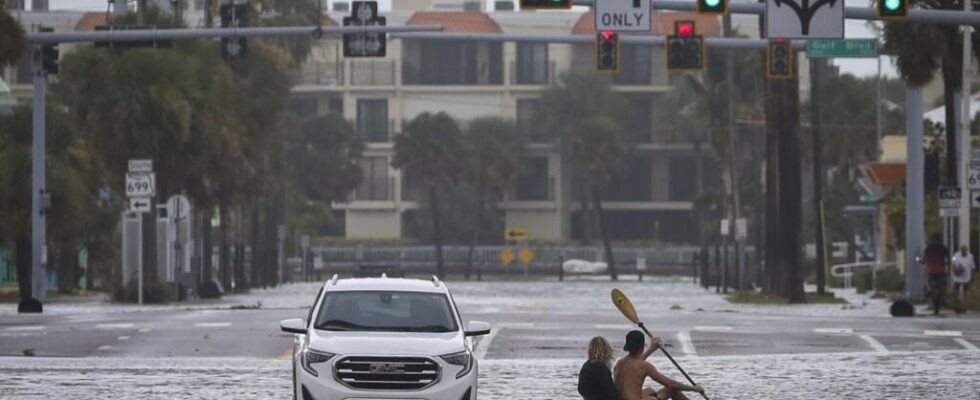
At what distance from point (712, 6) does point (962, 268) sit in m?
12.0

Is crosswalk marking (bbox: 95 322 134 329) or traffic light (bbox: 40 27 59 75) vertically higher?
traffic light (bbox: 40 27 59 75)

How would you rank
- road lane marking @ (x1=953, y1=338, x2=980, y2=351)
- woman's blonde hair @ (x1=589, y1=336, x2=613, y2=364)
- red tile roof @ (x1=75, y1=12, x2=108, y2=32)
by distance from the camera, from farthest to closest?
red tile roof @ (x1=75, y1=12, x2=108, y2=32), road lane marking @ (x1=953, y1=338, x2=980, y2=351), woman's blonde hair @ (x1=589, y1=336, x2=613, y2=364)

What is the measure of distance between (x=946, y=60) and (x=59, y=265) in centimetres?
3150

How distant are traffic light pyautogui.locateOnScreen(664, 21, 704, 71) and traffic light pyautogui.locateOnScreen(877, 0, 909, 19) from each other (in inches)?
405

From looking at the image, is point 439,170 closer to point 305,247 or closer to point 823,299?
point 305,247

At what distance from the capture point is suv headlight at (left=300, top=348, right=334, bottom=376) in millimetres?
18453

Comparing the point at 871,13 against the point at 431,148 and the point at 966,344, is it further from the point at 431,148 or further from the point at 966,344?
the point at 431,148

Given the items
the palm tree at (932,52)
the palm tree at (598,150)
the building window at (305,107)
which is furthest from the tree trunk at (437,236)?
Result: the palm tree at (932,52)

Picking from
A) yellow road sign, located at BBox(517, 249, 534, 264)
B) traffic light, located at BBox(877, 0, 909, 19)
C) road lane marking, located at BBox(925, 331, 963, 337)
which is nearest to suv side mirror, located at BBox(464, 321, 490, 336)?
traffic light, located at BBox(877, 0, 909, 19)

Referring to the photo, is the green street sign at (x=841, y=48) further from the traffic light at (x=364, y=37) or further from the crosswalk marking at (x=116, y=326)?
the crosswalk marking at (x=116, y=326)

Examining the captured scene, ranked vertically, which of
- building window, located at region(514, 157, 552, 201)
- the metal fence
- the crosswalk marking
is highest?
building window, located at region(514, 157, 552, 201)

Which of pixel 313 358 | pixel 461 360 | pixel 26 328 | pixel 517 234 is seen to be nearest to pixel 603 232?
pixel 517 234

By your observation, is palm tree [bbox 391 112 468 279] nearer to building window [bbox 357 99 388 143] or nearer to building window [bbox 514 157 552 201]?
building window [bbox 357 99 388 143]

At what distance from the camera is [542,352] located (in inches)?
1155
